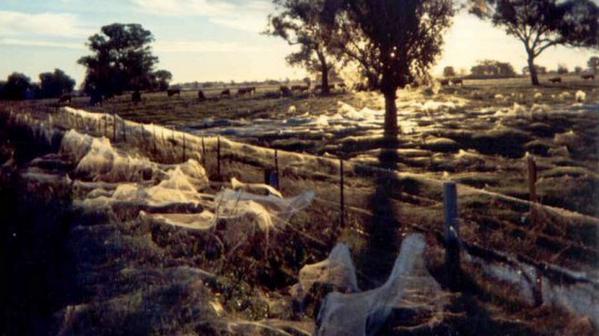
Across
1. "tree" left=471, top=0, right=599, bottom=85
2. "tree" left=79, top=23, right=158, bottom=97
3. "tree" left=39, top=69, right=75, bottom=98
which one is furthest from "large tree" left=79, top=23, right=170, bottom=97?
"tree" left=471, top=0, right=599, bottom=85

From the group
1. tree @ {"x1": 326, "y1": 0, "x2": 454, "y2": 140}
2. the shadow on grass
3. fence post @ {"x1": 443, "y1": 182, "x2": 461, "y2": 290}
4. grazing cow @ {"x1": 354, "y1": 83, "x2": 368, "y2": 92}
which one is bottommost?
the shadow on grass

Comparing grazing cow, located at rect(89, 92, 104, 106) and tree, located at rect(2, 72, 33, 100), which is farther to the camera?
tree, located at rect(2, 72, 33, 100)

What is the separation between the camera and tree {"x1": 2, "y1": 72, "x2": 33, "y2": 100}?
9888 centimetres

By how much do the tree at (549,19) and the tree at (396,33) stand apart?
43488 millimetres

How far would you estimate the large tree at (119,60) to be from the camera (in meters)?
102

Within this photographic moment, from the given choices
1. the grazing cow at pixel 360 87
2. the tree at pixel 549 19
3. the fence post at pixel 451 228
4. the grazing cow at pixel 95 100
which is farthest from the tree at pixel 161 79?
the fence post at pixel 451 228

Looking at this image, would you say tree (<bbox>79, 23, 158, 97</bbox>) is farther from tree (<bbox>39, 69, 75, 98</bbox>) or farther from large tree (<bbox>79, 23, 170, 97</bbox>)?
tree (<bbox>39, 69, 75, 98</bbox>)

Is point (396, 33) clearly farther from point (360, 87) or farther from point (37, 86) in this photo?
point (37, 86)

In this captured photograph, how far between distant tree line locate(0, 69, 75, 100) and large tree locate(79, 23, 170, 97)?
8.19 meters

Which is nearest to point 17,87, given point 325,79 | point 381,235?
point 325,79

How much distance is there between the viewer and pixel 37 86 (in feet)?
388

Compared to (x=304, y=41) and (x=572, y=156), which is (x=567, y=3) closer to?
(x=304, y=41)

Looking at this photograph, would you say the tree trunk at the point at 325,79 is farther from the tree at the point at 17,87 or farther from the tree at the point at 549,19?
the tree at the point at 17,87

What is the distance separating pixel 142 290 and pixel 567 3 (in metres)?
73.7
